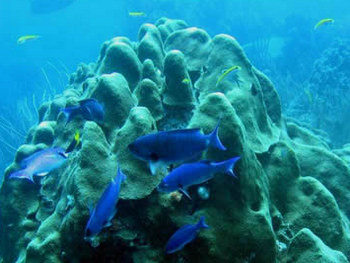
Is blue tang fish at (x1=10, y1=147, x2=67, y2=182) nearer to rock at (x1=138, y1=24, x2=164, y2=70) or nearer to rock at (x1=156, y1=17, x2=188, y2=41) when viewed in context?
rock at (x1=138, y1=24, x2=164, y2=70)

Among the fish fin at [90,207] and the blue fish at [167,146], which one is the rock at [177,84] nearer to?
the fish fin at [90,207]

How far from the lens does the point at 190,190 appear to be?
2508mm

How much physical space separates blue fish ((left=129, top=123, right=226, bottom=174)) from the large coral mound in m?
0.71

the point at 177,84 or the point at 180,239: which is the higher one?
the point at 177,84

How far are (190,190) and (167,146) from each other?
0.91m

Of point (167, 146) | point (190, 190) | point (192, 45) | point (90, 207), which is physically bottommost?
point (190, 190)

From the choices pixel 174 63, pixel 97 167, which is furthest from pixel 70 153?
pixel 174 63

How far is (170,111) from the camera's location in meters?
3.62

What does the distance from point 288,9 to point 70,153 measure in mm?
34907

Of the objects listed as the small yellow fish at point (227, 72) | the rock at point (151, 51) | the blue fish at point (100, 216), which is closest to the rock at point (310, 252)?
the blue fish at point (100, 216)

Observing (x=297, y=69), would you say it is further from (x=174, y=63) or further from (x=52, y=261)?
(x=52, y=261)

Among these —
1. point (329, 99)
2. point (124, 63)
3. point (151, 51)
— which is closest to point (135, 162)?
point (124, 63)

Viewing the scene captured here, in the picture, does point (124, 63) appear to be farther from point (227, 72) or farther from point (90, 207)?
point (90, 207)

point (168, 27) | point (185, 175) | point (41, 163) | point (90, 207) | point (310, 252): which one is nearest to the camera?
point (185, 175)
